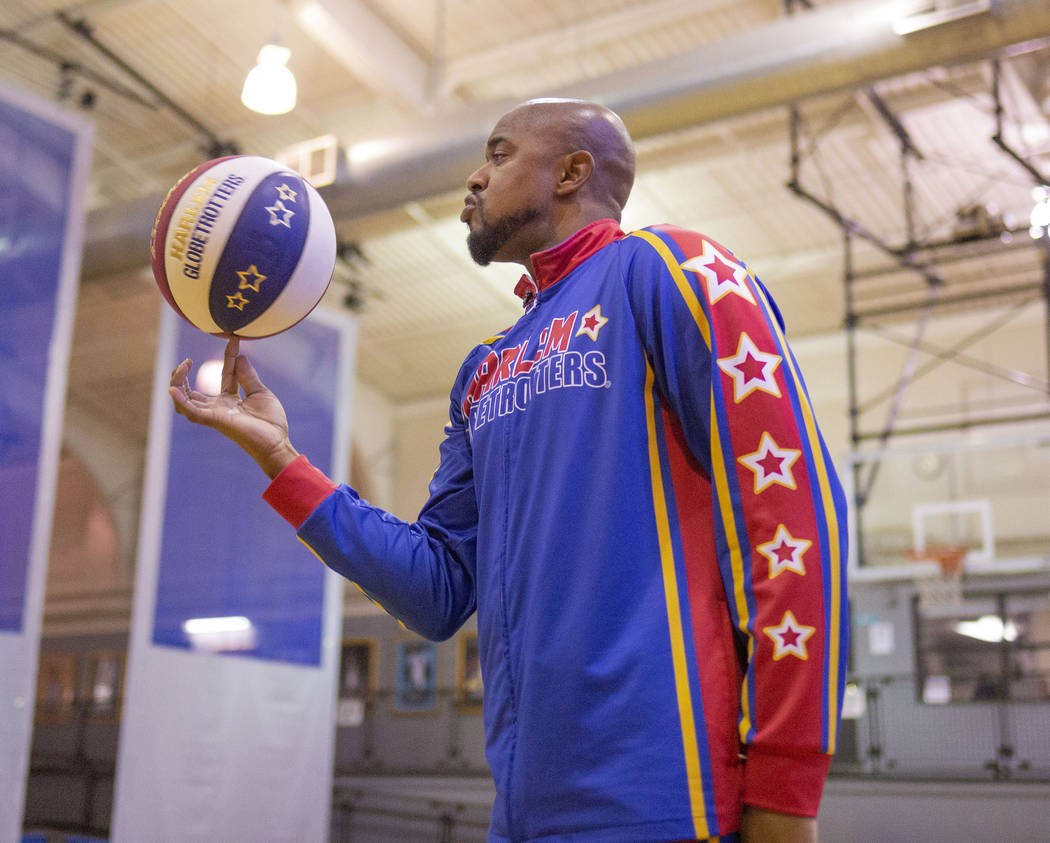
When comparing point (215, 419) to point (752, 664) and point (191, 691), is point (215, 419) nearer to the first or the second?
point (752, 664)

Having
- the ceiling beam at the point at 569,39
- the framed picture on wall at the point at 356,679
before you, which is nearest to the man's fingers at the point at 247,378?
the ceiling beam at the point at 569,39

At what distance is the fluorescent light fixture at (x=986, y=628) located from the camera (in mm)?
10992

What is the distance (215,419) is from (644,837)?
2.81 ft

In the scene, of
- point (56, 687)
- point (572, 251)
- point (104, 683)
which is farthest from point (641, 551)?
point (56, 687)

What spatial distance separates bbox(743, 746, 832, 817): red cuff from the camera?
1.14 meters

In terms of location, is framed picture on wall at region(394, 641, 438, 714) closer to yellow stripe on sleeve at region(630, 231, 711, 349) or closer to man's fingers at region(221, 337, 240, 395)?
man's fingers at region(221, 337, 240, 395)

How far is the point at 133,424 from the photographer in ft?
53.5

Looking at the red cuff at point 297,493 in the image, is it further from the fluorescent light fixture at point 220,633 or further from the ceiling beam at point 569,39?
the ceiling beam at point 569,39

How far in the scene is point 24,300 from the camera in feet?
20.1

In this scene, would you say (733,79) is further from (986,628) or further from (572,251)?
(986,628)

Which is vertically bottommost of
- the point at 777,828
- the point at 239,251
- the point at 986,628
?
the point at 777,828

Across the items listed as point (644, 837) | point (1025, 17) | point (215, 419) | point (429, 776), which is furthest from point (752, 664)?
point (429, 776)

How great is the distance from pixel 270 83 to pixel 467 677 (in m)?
8.29

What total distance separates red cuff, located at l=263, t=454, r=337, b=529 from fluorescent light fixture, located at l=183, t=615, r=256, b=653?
5683mm
